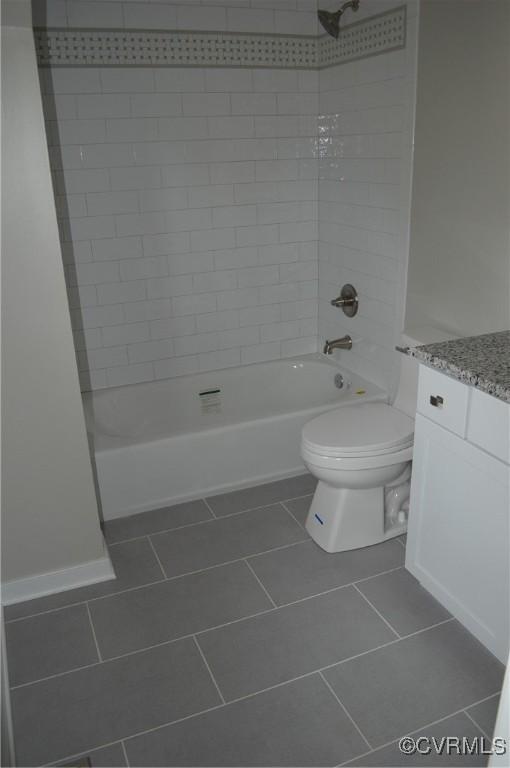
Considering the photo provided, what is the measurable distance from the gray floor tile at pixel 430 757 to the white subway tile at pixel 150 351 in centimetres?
225

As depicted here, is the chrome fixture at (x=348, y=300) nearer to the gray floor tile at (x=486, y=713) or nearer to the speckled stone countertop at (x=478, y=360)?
the speckled stone countertop at (x=478, y=360)

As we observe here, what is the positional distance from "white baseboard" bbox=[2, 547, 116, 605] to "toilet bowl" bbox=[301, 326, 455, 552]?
860mm

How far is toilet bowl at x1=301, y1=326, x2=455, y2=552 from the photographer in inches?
97.0

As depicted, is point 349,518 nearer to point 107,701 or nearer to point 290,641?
point 290,641

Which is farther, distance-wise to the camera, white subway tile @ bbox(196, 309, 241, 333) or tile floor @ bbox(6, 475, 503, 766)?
white subway tile @ bbox(196, 309, 241, 333)

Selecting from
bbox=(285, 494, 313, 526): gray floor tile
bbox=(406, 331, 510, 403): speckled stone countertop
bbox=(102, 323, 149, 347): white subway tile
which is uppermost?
bbox=(406, 331, 510, 403): speckled stone countertop

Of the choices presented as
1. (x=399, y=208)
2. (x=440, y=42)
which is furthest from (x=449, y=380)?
(x=440, y=42)

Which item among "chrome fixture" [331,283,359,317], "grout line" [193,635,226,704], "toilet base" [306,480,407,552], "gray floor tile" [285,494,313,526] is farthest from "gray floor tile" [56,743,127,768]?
"chrome fixture" [331,283,359,317]

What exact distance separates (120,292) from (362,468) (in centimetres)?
160

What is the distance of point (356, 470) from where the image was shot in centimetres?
245

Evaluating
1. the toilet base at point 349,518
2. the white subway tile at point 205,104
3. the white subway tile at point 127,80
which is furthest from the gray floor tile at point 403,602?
the white subway tile at point 127,80

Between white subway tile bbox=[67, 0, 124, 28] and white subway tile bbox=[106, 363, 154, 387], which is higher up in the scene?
white subway tile bbox=[67, 0, 124, 28]

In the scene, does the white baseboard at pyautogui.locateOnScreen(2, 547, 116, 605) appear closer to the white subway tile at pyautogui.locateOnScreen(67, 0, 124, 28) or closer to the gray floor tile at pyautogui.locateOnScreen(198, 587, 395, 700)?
the gray floor tile at pyautogui.locateOnScreen(198, 587, 395, 700)

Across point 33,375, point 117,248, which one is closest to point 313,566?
point 33,375
